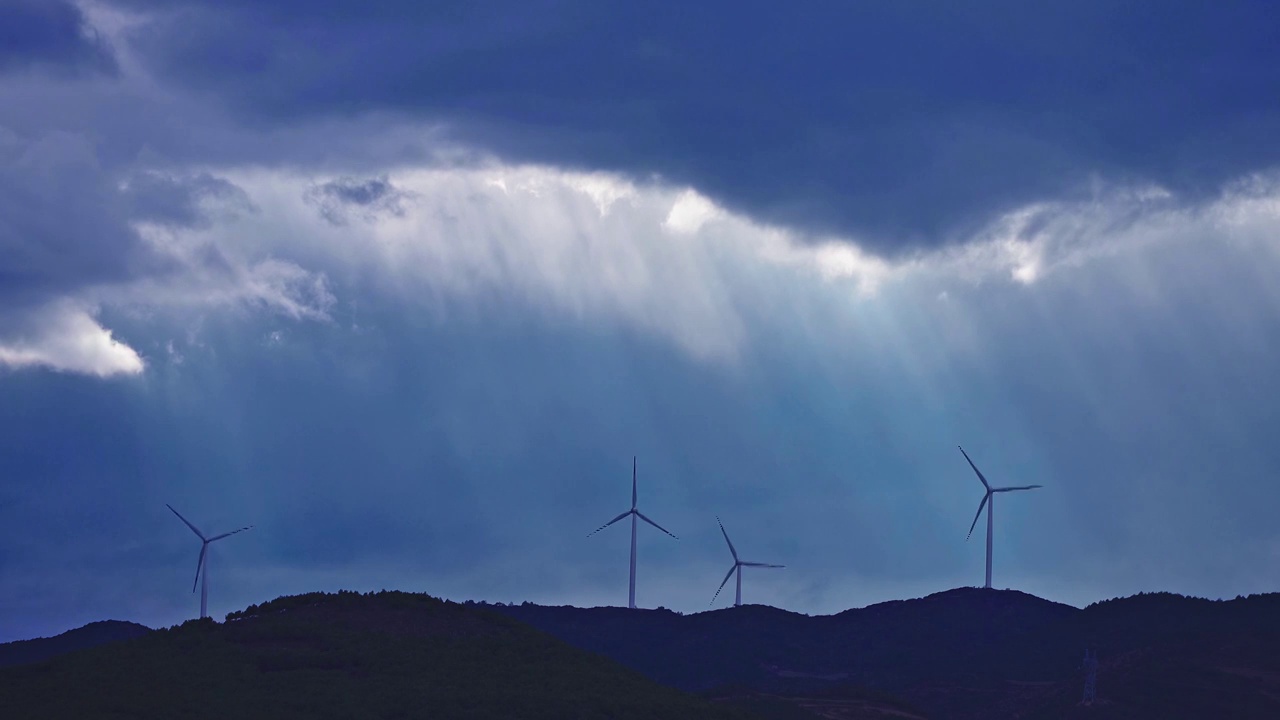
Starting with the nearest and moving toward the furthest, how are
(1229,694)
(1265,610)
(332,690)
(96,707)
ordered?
(96,707) < (332,690) < (1229,694) < (1265,610)

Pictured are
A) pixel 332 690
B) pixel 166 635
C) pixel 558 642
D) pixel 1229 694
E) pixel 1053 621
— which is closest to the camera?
pixel 332 690

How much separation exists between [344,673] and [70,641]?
110m

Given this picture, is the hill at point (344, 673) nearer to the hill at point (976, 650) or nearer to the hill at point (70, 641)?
the hill at point (976, 650)

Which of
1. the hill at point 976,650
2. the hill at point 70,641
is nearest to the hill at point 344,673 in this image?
the hill at point 976,650

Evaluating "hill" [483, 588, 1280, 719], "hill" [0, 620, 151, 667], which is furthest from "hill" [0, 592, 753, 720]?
"hill" [0, 620, 151, 667]

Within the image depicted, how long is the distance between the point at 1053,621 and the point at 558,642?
283ft

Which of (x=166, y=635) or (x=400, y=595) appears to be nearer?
(x=166, y=635)

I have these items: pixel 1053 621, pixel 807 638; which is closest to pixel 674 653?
pixel 807 638

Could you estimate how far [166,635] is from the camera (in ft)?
282

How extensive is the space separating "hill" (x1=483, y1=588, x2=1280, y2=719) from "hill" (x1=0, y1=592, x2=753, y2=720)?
2913 cm

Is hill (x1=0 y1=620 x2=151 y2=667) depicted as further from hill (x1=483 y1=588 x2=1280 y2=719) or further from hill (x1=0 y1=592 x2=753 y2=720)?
hill (x1=0 y1=592 x2=753 y2=720)

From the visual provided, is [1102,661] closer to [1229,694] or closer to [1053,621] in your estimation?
[1229,694]

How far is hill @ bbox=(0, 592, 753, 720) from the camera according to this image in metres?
70.1

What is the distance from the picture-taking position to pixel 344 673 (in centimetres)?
7762
